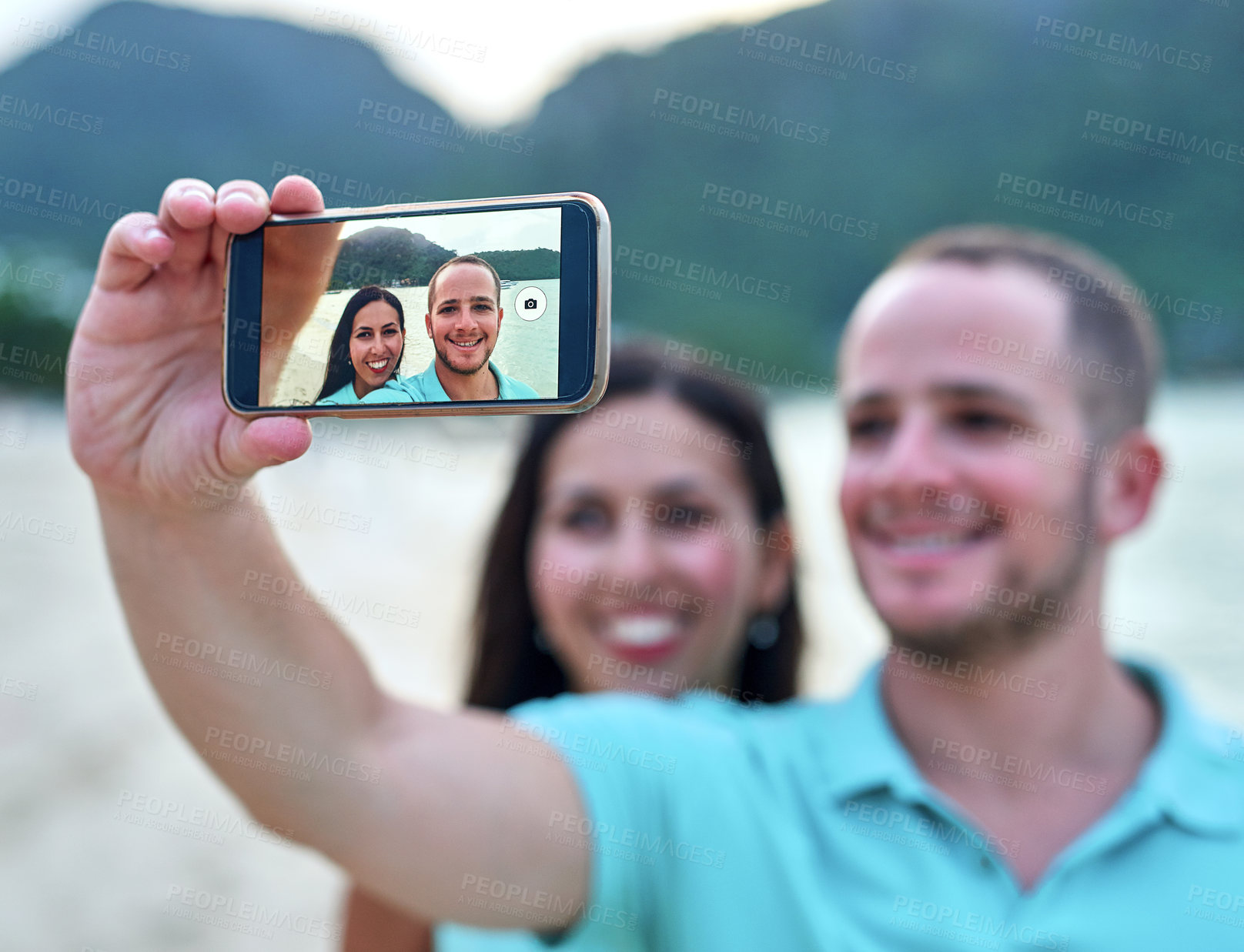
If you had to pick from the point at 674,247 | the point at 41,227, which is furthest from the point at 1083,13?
the point at 41,227

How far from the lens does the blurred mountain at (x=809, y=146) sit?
130ft

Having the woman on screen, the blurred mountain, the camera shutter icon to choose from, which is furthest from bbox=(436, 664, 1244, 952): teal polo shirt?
the blurred mountain

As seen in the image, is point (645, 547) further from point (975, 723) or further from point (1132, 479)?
point (1132, 479)

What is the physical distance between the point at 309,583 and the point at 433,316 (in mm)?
558

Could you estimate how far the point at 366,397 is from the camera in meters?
1.25

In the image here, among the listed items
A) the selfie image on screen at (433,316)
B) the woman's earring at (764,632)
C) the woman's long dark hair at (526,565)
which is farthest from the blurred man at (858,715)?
the woman's earring at (764,632)

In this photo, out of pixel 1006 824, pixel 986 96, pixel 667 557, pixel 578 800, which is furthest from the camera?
pixel 986 96

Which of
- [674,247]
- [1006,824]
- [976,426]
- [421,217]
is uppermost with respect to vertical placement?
[674,247]

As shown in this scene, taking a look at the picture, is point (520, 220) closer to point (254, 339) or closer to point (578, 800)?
point (254, 339)

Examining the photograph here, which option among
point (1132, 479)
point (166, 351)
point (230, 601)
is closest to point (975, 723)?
point (1132, 479)

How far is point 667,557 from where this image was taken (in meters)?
2.57

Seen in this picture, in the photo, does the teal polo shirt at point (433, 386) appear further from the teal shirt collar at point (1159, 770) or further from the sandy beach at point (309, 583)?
the teal shirt collar at point (1159, 770)

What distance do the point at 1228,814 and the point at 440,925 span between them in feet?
5.57

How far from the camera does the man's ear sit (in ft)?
7.27
